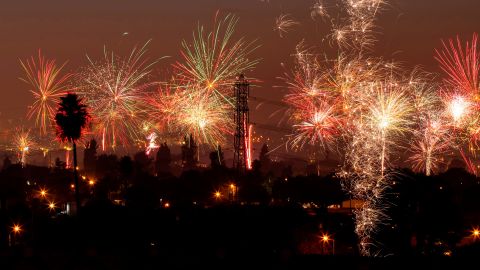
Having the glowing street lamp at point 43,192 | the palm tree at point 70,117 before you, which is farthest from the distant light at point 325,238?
the glowing street lamp at point 43,192

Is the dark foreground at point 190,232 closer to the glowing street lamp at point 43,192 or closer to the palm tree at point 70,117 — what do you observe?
the palm tree at point 70,117

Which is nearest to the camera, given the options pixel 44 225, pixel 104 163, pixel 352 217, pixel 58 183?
pixel 44 225

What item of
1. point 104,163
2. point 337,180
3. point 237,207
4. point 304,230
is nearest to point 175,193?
point 337,180

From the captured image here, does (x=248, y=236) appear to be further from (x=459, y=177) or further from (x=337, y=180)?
(x=459, y=177)

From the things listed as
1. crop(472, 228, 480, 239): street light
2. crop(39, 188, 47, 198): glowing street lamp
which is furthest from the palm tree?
crop(39, 188, 47, 198): glowing street lamp

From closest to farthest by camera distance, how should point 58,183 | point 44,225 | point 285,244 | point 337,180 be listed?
point 285,244 < point 44,225 < point 337,180 < point 58,183

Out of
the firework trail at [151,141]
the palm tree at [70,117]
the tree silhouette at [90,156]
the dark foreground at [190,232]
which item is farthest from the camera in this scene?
the tree silhouette at [90,156]

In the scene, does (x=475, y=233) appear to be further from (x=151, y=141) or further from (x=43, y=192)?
(x=151, y=141)

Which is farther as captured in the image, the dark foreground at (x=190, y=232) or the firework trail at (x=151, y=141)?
the firework trail at (x=151, y=141)

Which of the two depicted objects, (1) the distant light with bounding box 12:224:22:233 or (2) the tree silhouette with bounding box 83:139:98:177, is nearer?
(1) the distant light with bounding box 12:224:22:233

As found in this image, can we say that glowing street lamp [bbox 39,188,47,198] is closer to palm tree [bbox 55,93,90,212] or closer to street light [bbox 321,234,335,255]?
palm tree [bbox 55,93,90,212]

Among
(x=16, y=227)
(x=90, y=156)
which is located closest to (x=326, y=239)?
(x=16, y=227)
